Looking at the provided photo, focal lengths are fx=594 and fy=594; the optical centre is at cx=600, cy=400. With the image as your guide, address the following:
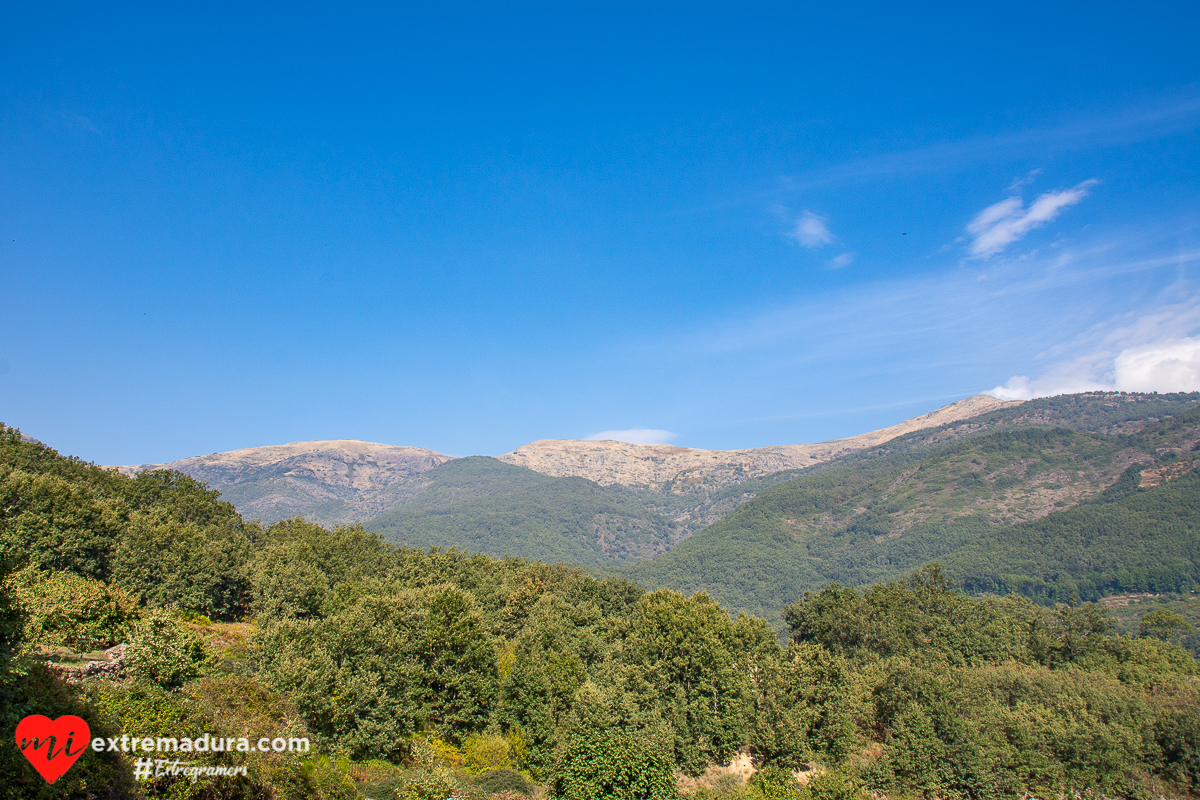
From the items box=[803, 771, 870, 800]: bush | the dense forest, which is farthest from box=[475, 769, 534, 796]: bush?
box=[803, 771, 870, 800]: bush

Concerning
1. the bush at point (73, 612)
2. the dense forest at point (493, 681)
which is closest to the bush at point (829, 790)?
the dense forest at point (493, 681)

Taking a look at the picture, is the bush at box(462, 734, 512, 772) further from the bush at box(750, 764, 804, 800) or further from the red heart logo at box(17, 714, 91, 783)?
the red heart logo at box(17, 714, 91, 783)

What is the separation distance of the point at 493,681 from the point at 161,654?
30233 millimetres

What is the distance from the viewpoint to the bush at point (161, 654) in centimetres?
3453

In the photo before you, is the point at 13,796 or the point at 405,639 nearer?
the point at 13,796

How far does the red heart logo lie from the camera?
19.5 meters

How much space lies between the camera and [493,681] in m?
57.9

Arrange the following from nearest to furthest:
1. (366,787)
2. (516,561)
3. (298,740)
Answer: (298,740), (366,787), (516,561)

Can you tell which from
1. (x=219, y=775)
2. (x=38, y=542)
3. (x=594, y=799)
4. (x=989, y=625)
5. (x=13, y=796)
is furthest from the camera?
(x=989, y=625)

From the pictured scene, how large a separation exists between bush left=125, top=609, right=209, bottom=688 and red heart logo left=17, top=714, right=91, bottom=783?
1572cm

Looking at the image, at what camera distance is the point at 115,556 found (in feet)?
219

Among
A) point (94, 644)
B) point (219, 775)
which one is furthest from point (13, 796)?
point (94, 644)

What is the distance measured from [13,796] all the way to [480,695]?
1647 inches

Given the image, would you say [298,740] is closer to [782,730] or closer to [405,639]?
[405,639]
